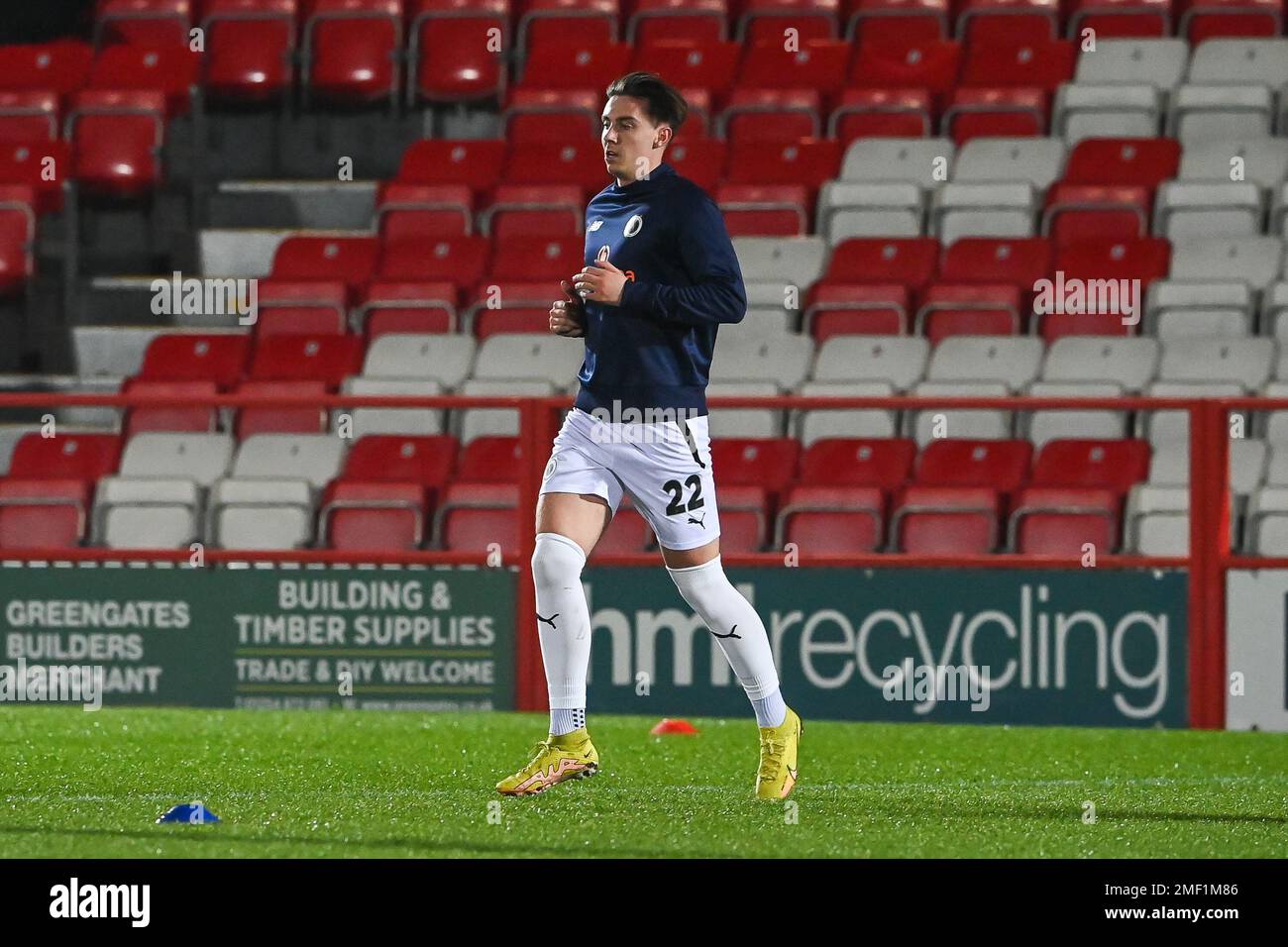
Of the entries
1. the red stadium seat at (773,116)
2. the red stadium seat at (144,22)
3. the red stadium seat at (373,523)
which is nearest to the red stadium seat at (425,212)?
the red stadium seat at (773,116)

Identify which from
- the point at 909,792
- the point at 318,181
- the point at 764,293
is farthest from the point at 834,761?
the point at 318,181

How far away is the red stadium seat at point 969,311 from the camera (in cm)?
1162

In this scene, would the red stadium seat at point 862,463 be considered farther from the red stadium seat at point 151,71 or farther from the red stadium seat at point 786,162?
the red stadium seat at point 151,71

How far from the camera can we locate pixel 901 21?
14.5 m

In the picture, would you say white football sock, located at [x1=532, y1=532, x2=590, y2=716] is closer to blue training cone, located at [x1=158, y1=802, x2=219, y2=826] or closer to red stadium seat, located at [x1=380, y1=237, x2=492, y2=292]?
blue training cone, located at [x1=158, y1=802, x2=219, y2=826]

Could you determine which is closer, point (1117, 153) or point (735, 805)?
point (735, 805)

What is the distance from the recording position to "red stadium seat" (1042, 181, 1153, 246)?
484 inches

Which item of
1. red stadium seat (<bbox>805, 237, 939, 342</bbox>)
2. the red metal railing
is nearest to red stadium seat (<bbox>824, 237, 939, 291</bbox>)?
red stadium seat (<bbox>805, 237, 939, 342</bbox>)

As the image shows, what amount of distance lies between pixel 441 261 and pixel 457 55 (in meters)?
2.40

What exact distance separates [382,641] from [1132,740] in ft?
10.2

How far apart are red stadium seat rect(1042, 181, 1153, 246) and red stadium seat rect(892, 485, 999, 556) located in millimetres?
2674

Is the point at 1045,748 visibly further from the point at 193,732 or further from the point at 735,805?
the point at 193,732

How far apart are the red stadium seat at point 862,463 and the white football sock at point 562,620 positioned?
4.59 m

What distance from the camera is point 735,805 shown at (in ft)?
19.0
